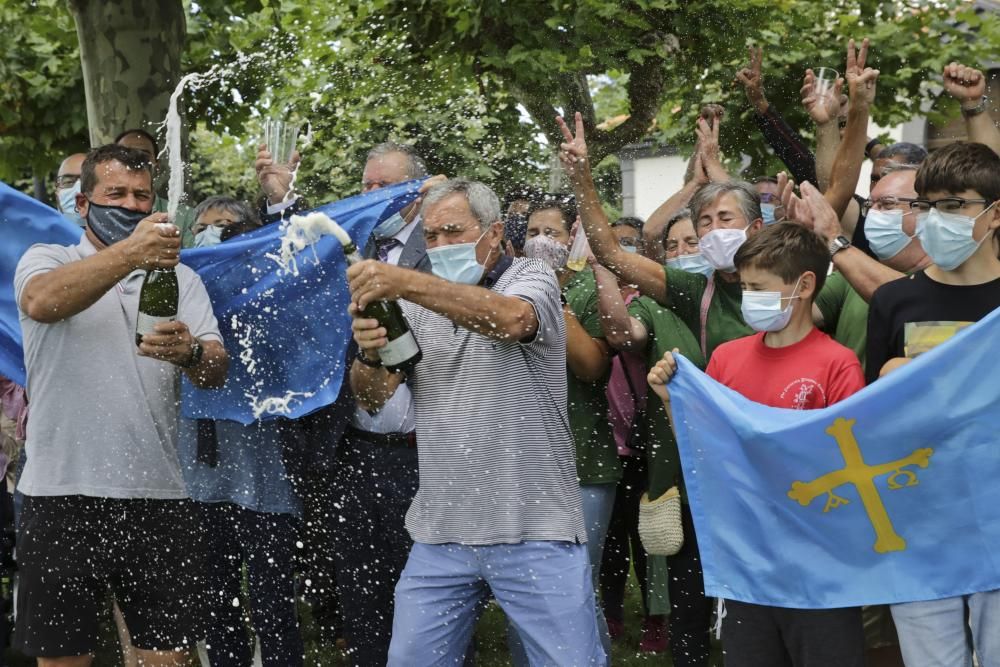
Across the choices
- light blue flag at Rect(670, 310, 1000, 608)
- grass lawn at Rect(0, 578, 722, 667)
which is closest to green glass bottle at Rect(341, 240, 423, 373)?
light blue flag at Rect(670, 310, 1000, 608)

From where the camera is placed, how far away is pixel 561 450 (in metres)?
4.12

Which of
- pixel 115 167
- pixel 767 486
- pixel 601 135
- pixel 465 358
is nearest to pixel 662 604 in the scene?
pixel 767 486

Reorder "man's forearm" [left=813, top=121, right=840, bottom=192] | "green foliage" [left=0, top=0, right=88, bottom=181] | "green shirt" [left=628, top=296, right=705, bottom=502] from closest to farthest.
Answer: "green shirt" [left=628, top=296, right=705, bottom=502], "man's forearm" [left=813, top=121, right=840, bottom=192], "green foliage" [left=0, top=0, right=88, bottom=181]

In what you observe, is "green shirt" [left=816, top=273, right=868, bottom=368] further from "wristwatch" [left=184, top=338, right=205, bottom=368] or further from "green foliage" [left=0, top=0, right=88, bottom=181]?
"green foliage" [left=0, top=0, right=88, bottom=181]

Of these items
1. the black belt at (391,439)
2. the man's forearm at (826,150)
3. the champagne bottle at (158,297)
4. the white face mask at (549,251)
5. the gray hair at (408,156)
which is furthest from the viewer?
the gray hair at (408,156)

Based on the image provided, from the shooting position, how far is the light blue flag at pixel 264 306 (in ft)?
16.7

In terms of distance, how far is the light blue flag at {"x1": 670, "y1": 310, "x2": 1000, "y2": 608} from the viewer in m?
3.79

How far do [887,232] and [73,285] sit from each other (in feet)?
9.73

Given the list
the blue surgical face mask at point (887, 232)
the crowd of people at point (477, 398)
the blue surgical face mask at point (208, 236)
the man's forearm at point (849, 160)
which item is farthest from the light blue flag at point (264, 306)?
the blue surgical face mask at point (887, 232)

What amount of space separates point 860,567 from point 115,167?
302 centimetres

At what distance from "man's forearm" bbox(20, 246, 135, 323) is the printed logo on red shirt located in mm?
2240

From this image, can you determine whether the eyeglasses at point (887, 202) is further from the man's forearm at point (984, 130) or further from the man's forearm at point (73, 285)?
the man's forearm at point (73, 285)

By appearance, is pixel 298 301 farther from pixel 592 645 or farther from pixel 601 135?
pixel 601 135

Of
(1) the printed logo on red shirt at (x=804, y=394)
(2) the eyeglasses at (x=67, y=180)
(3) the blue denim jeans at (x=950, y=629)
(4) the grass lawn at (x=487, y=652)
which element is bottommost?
(4) the grass lawn at (x=487, y=652)
